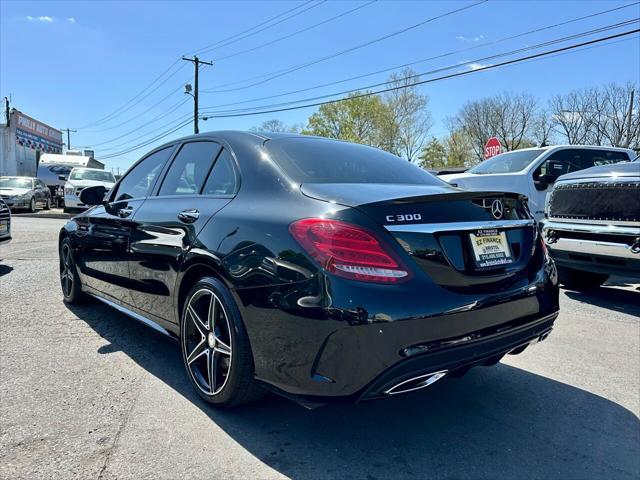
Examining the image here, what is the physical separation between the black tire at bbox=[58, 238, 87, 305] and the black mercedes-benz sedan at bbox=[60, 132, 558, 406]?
5.90ft

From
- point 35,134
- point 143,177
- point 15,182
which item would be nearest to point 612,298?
point 143,177

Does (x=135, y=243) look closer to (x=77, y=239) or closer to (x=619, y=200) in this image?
(x=77, y=239)

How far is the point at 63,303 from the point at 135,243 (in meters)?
2.18

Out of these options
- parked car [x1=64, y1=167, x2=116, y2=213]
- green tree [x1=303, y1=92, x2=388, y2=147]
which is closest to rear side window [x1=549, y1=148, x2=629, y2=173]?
parked car [x1=64, y1=167, x2=116, y2=213]

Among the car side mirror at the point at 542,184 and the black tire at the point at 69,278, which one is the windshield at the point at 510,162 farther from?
the black tire at the point at 69,278

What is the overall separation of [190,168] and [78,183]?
15.2m

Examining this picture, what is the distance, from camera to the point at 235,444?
234 centimetres

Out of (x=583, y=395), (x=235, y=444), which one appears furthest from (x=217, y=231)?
(x=583, y=395)

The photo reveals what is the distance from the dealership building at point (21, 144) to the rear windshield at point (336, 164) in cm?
2666

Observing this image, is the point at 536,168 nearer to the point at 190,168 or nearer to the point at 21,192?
the point at 190,168

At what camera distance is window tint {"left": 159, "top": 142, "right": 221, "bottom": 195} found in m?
3.07

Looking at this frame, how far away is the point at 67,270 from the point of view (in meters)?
4.82

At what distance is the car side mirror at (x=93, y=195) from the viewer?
4379 mm

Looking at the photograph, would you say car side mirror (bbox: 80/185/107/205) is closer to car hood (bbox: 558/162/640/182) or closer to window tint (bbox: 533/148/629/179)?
car hood (bbox: 558/162/640/182)
